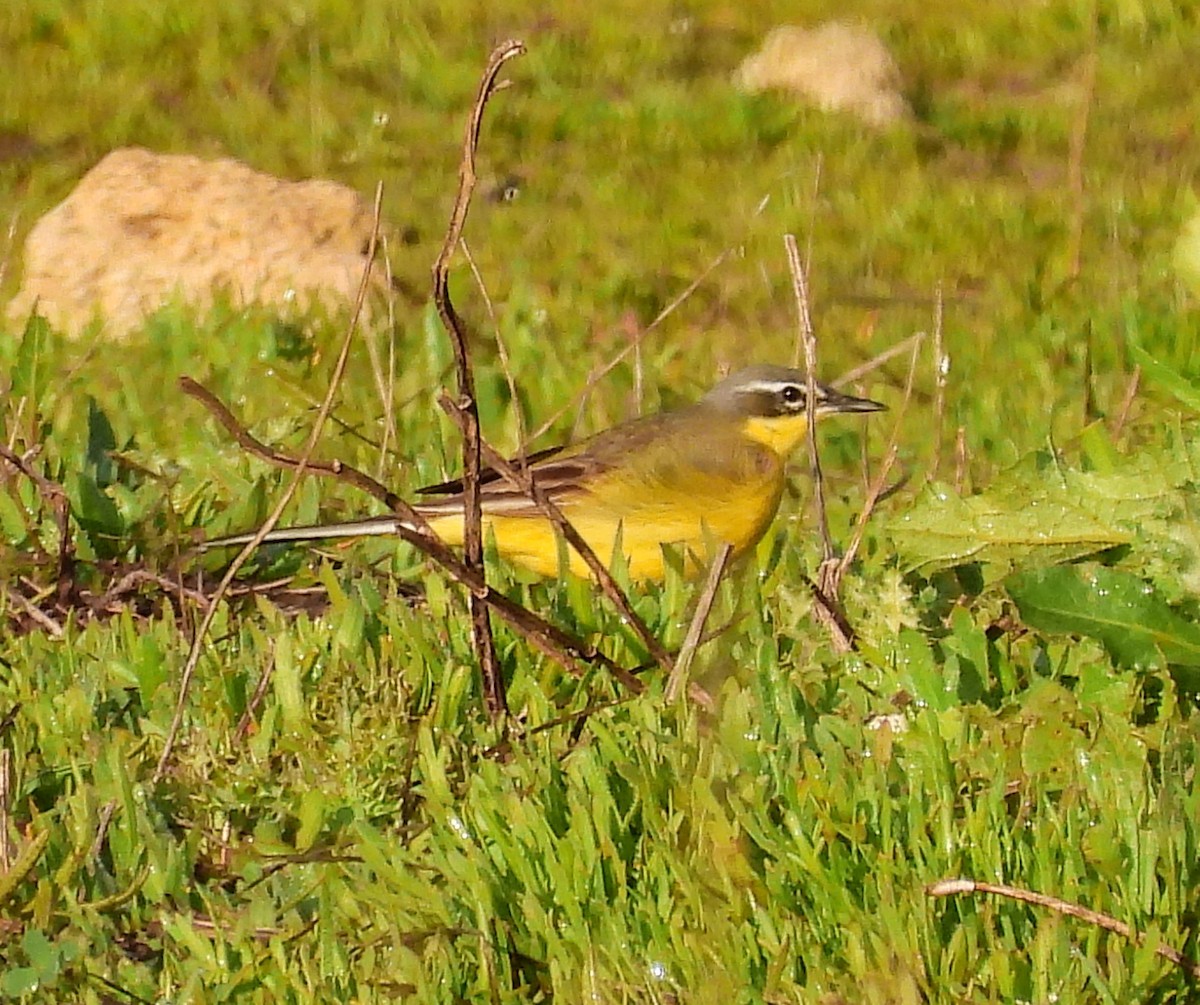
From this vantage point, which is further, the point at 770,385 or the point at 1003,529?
the point at 770,385

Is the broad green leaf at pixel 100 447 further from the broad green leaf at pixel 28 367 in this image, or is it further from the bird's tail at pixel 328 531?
the bird's tail at pixel 328 531

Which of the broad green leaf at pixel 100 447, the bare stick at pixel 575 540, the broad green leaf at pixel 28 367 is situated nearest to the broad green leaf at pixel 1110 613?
the bare stick at pixel 575 540

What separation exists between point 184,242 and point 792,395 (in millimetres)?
3415

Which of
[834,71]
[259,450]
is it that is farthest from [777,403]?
[834,71]

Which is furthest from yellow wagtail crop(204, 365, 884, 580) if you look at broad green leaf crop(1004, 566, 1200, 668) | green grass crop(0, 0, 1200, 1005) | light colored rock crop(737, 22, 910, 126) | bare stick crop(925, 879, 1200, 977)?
light colored rock crop(737, 22, 910, 126)

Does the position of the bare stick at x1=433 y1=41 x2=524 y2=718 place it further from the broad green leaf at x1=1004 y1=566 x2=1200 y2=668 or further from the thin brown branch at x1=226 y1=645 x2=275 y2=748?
the broad green leaf at x1=1004 y1=566 x2=1200 y2=668

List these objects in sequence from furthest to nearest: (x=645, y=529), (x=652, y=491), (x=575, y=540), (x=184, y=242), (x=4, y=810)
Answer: (x=184, y=242) < (x=652, y=491) < (x=645, y=529) < (x=575, y=540) < (x=4, y=810)

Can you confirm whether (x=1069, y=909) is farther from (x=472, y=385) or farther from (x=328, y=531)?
(x=328, y=531)

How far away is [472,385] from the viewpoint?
3709mm

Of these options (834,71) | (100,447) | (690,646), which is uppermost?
(690,646)

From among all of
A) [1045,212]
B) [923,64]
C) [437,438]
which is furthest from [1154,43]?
[437,438]

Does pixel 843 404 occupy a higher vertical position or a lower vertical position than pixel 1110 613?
lower

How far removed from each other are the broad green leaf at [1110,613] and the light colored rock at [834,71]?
7129 millimetres

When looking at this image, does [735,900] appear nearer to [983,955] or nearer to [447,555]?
[983,955]
